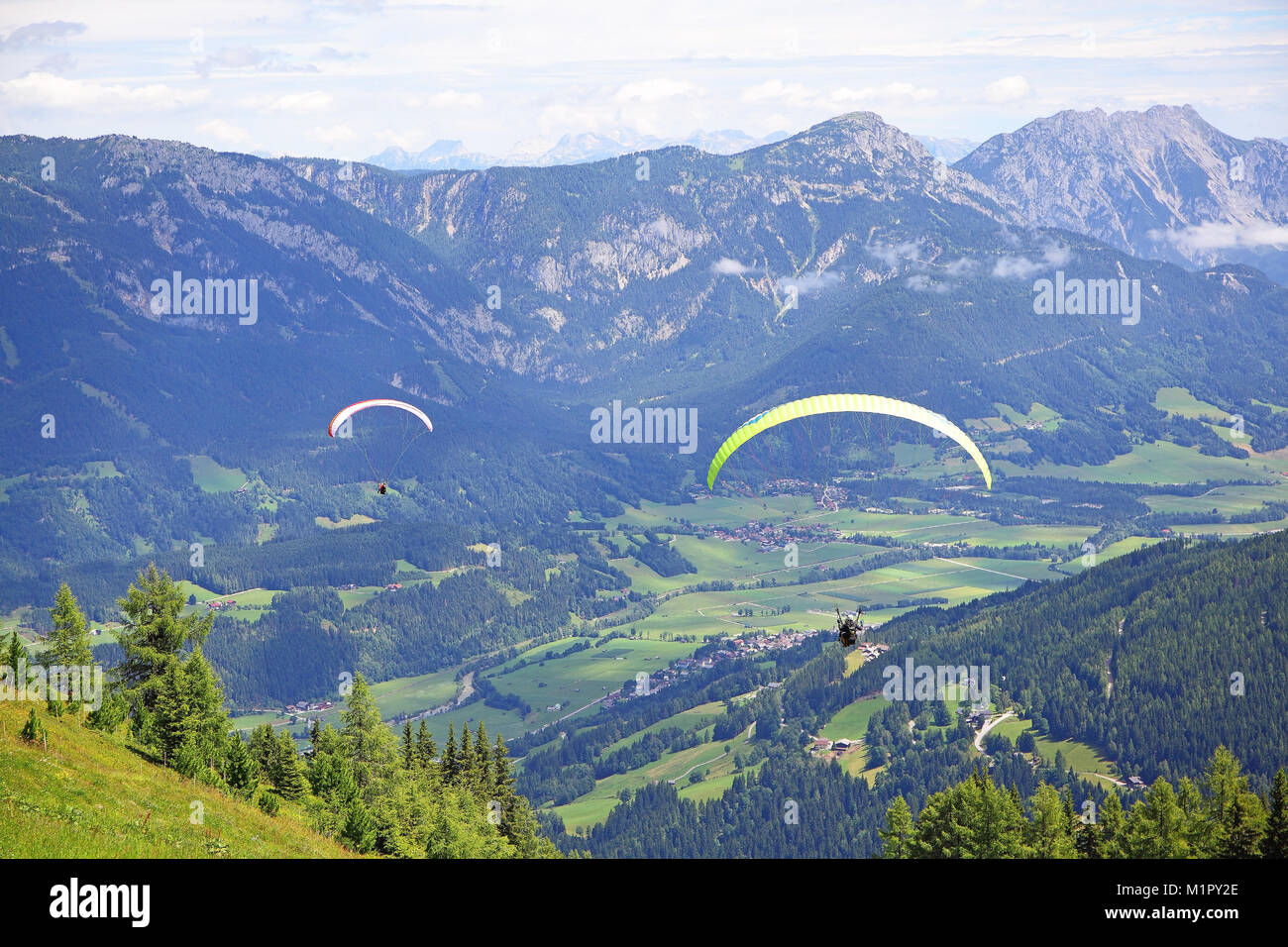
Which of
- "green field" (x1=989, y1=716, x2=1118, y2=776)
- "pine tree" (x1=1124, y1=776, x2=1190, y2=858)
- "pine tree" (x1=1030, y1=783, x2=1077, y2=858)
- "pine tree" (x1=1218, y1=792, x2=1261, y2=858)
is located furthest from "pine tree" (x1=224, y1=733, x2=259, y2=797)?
"green field" (x1=989, y1=716, x2=1118, y2=776)

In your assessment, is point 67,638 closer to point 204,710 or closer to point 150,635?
point 150,635

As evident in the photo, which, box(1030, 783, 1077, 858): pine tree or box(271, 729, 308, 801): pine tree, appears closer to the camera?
box(271, 729, 308, 801): pine tree

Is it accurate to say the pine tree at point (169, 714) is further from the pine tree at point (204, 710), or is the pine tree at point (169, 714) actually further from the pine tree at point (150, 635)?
the pine tree at point (150, 635)

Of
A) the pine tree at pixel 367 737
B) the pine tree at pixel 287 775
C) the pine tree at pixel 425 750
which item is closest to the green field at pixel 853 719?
the pine tree at pixel 425 750

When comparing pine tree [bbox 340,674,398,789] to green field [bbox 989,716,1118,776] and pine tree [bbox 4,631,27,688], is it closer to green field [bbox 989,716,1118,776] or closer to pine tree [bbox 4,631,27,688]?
pine tree [bbox 4,631,27,688]

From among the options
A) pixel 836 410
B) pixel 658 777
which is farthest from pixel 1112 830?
pixel 658 777
